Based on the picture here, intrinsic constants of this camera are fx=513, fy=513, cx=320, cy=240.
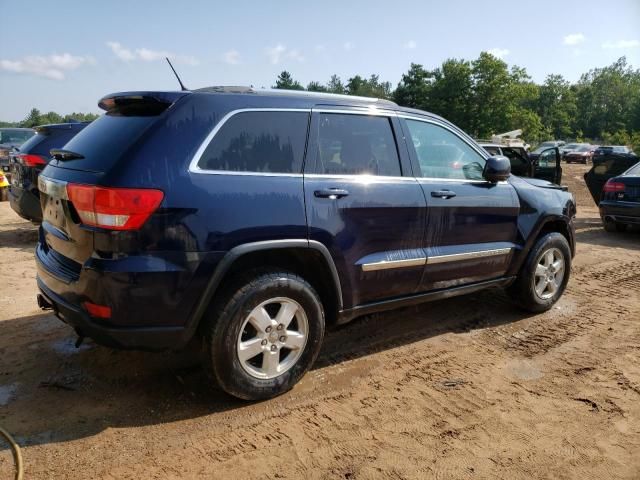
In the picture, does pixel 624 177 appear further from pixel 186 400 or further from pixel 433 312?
pixel 186 400

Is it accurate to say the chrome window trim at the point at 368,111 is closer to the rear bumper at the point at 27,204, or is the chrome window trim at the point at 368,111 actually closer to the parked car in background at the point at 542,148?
the rear bumper at the point at 27,204

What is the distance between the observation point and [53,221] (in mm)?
3188

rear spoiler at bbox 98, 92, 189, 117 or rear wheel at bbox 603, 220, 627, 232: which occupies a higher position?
rear spoiler at bbox 98, 92, 189, 117

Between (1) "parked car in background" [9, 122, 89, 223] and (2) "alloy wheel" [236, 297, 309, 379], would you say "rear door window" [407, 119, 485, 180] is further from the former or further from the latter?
(1) "parked car in background" [9, 122, 89, 223]

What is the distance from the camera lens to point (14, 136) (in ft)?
51.1

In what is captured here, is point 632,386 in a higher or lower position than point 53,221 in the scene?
lower

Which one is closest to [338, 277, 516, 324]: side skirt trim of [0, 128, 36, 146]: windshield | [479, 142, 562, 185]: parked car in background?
[479, 142, 562, 185]: parked car in background

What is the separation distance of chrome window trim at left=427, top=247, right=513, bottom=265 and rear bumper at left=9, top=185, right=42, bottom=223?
5.27 meters

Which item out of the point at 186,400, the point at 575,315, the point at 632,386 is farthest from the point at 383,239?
the point at 575,315

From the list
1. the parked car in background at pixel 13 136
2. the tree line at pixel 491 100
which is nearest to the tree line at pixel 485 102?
the tree line at pixel 491 100

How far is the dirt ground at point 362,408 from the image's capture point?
8.80 ft

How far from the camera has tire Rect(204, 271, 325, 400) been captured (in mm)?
2980

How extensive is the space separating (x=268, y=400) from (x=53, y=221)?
5.76 ft

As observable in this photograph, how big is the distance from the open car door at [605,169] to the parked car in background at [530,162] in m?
0.75
